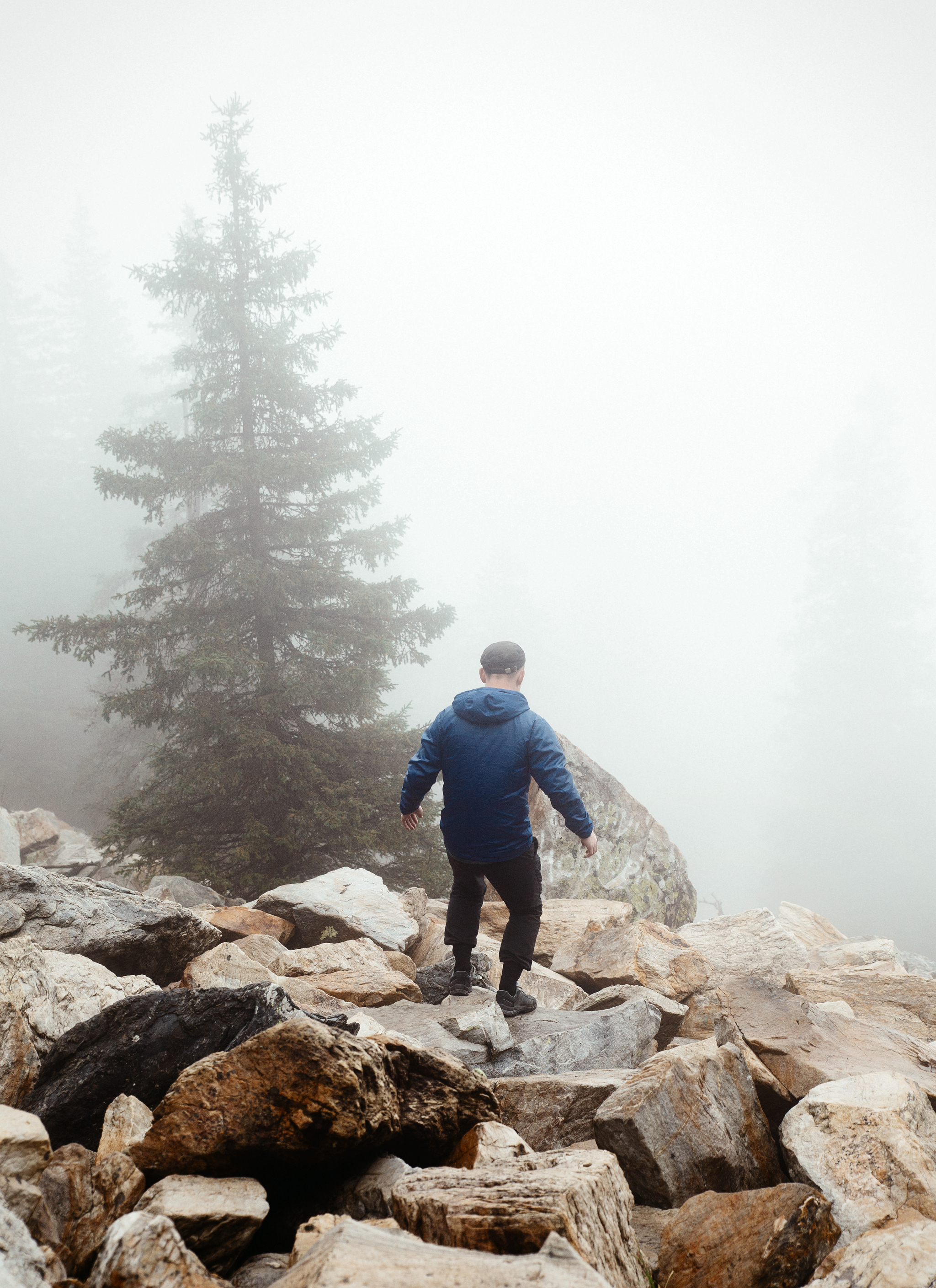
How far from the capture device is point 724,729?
231ft

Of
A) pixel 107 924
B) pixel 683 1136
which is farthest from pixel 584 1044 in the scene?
pixel 107 924

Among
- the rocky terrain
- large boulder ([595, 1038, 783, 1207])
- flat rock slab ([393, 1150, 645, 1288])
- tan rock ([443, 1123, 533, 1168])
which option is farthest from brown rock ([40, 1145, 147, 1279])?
large boulder ([595, 1038, 783, 1207])

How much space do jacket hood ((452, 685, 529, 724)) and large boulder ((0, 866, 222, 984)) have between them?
227cm

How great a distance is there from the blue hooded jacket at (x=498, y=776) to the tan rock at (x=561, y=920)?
2.43m

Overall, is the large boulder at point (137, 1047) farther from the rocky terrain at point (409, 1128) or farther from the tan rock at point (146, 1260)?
the tan rock at point (146, 1260)

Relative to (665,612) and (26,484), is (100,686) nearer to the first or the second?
(26,484)

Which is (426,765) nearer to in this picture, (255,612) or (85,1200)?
(85,1200)

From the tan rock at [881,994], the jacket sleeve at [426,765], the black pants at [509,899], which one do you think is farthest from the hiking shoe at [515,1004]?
the tan rock at [881,994]

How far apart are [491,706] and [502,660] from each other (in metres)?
0.36

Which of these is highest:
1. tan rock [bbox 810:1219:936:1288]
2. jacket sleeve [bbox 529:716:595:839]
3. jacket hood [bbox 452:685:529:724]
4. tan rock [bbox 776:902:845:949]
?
Answer: jacket hood [bbox 452:685:529:724]

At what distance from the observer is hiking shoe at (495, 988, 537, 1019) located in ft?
15.8

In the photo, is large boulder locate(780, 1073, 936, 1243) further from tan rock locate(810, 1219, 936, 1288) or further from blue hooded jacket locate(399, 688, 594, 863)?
blue hooded jacket locate(399, 688, 594, 863)

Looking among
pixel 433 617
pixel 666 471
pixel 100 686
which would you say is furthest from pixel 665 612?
pixel 433 617

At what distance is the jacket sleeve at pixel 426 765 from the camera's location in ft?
16.7
